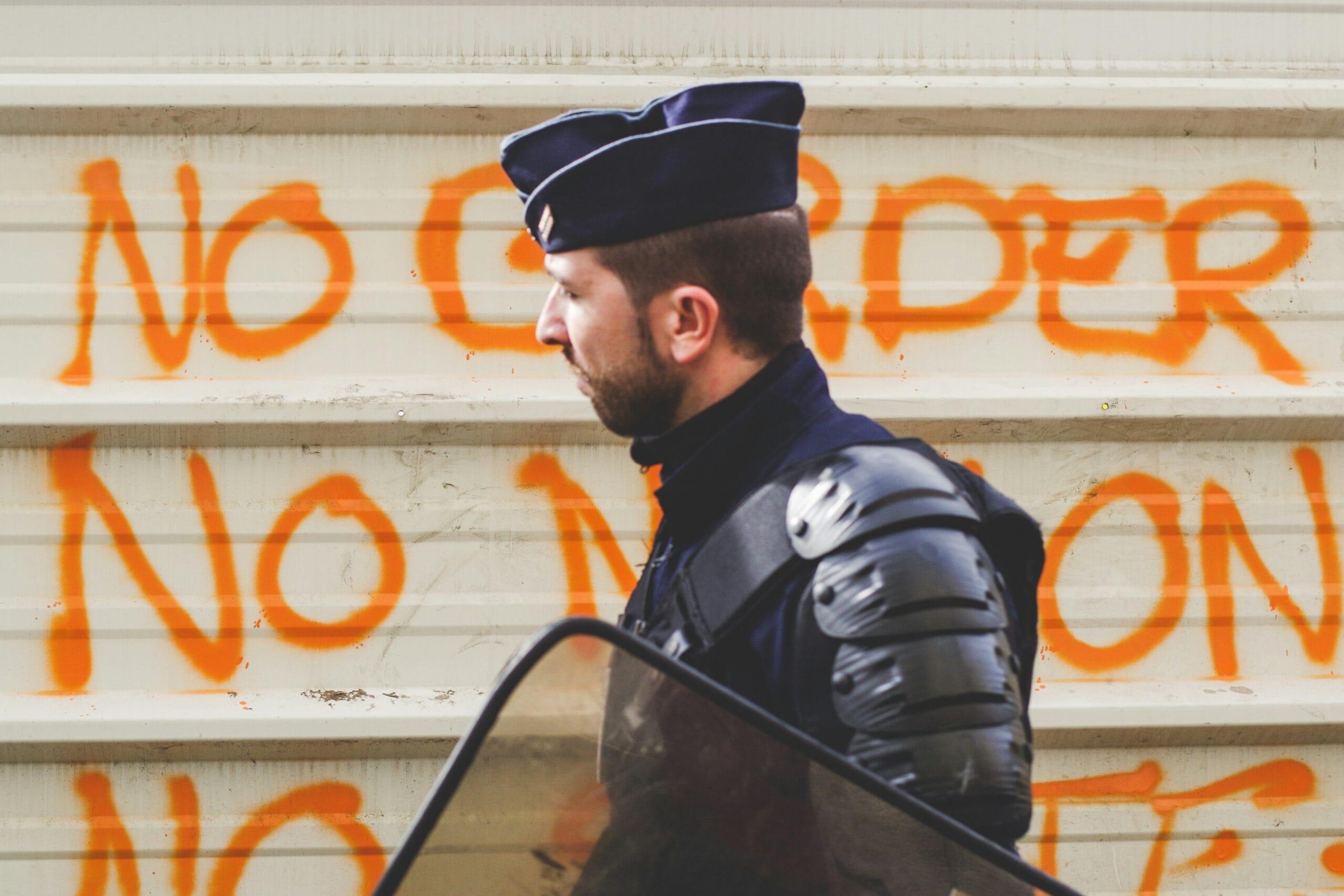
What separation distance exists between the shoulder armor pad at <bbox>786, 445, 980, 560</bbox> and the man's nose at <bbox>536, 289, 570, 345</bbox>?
342 millimetres

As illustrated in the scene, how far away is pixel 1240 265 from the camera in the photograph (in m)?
2.01

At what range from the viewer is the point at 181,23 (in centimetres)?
192

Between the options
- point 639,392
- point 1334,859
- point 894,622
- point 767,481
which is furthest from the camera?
point 1334,859

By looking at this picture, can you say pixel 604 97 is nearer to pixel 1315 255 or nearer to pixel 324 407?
pixel 324 407

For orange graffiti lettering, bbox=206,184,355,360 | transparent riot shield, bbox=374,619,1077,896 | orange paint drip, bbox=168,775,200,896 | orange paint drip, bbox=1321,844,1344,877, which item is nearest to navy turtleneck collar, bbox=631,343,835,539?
transparent riot shield, bbox=374,619,1077,896

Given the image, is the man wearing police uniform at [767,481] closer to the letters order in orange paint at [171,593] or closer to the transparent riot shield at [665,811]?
the transparent riot shield at [665,811]

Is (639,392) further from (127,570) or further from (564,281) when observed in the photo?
(127,570)

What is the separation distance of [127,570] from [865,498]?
1.55m

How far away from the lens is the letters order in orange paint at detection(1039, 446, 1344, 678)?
1979 mm

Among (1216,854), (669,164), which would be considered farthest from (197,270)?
(1216,854)

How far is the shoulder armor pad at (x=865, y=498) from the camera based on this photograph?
0.85 metres

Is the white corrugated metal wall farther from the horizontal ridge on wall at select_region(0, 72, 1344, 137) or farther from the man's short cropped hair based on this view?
the man's short cropped hair

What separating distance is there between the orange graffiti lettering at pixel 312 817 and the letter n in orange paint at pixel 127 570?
256 mm

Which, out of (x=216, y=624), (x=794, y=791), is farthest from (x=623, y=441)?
(x=794, y=791)
